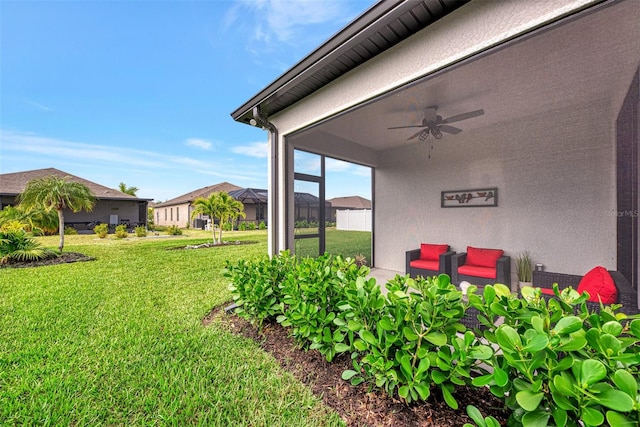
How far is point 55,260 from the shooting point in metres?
7.68

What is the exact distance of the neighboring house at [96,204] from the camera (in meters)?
Result: 16.1

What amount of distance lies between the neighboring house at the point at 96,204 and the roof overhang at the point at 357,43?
19.8 metres

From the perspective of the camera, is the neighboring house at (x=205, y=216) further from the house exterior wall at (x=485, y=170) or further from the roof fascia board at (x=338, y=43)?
the roof fascia board at (x=338, y=43)

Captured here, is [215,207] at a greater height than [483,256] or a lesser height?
greater

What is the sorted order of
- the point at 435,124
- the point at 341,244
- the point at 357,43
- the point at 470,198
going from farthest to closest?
1. the point at 341,244
2. the point at 470,198
3. the point at 435,124
4. the point at 357,43

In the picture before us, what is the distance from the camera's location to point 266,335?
2.85 meters

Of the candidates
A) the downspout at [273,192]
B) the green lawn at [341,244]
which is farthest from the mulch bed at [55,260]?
the green lawn at [341,244]

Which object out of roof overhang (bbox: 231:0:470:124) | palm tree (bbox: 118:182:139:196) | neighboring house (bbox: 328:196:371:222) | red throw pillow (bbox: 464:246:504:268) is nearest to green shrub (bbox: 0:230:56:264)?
roof overhang (bbox: 231:0:470:124)

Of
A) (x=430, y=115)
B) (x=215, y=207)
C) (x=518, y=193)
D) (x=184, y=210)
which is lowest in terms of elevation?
(x=518, y=193)

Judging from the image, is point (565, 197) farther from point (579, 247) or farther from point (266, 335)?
point (266, 335)

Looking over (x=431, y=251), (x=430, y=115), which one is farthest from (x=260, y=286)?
(x=431, y=251)

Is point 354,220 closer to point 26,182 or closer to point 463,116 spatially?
point 463,116

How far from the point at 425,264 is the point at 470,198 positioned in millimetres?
1439

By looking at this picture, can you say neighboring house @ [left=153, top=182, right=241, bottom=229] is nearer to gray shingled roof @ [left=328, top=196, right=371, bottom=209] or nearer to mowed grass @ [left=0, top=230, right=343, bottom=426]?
mowed grass @ [left=0, top=230, right=343, bottom=426]
